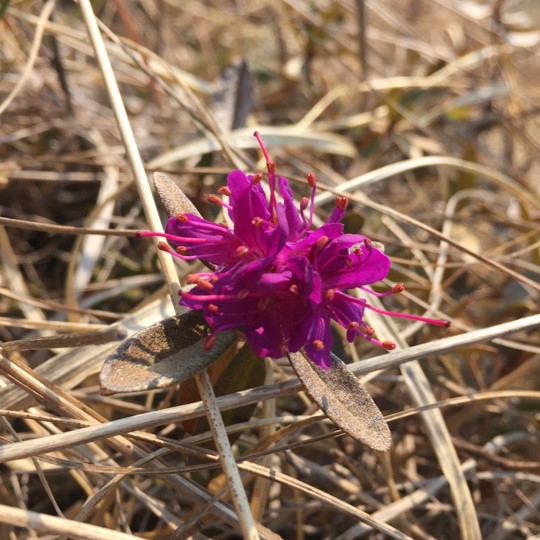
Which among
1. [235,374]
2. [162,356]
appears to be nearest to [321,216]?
[235,374]

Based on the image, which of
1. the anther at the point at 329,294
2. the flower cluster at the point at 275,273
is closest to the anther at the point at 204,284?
the flower cluster at the point at 275,273

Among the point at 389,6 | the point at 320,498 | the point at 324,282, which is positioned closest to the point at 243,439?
the point at 320,498

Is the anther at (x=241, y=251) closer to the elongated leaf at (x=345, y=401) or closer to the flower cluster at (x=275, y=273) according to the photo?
the flower cluster at (x=275, y=273)

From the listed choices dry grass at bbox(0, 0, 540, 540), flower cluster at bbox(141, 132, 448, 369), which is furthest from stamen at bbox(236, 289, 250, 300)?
dry grass at bbox(0, 0, 540, 540)

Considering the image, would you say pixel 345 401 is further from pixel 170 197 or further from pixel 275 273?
pixel 170 197

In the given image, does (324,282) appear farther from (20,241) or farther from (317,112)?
(317,112)

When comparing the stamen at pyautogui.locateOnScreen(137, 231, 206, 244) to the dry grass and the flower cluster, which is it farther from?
the dry grass
